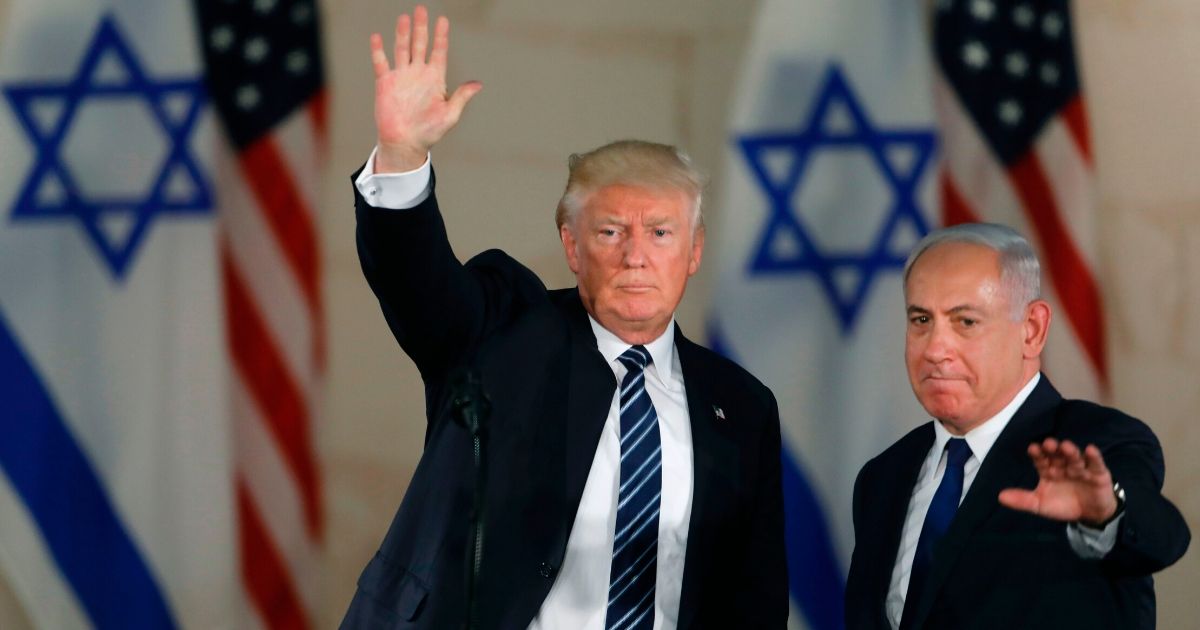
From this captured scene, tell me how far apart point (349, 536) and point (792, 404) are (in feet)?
3.86

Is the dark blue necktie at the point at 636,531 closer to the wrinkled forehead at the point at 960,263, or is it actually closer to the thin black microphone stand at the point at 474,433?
the thin black microphone stand at the point at 474,433

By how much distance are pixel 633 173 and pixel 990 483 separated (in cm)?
68

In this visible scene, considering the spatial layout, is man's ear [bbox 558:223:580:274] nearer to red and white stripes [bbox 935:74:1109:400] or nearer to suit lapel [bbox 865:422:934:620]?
suit lapel [bbox 865:422:934:620]

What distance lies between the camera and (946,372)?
2.02 meters

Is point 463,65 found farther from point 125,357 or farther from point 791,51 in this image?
point 125,357

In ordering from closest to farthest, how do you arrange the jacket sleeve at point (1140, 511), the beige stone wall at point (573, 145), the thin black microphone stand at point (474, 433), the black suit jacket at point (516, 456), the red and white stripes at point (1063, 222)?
the thin black microphone stand at point (474, 433) → the jacket sleeve at point (1140, 511) → the black suit jacket at point (516, 456) → the red and white stripes at point (1063, 222) → the beige stone wall at point (573, 145)

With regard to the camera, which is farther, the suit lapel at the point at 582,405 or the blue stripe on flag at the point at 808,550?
the blue stripe on flag at the point at 808,550

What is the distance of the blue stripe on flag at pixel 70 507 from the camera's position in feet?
11.4

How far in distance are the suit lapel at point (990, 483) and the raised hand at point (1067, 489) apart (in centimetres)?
25

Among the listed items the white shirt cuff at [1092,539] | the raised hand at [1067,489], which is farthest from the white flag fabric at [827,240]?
the raised hand at [1067,489]

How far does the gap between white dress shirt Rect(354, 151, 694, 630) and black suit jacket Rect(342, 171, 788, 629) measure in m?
0.02

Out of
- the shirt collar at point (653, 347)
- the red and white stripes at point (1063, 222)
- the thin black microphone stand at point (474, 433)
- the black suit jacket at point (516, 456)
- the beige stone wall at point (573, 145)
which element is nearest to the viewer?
the thin black microphone stand at point (474, 433)

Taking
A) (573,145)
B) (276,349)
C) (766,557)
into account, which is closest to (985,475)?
(766,557)

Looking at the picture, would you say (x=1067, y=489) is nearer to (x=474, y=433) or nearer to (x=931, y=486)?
(x=931, y=486)
